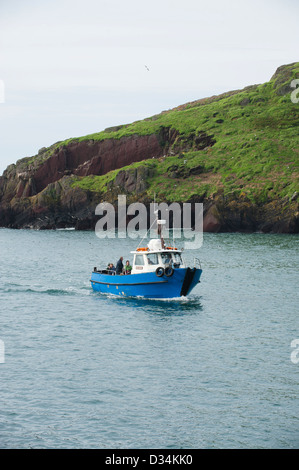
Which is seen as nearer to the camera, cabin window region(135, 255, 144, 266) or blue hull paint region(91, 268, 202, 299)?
blue hull paint region(91, 268, 202, 299)

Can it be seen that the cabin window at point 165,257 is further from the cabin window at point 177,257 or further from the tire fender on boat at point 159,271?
the tire fender on boat at point 159,271

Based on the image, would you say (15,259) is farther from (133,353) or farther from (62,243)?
(133,353)

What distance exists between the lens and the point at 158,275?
48594mm

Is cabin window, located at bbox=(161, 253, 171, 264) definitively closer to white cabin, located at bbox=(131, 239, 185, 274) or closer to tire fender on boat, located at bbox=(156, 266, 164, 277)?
white cabin, located at bbox=(131, 239, 185, 274)

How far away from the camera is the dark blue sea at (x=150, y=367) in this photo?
23.8 metres

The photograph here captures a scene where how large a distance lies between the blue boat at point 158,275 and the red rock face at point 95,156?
118m

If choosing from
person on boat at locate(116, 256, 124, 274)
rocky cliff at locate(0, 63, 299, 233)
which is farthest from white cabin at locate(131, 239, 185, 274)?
rocky cliff at locate(0, 63, 299, 233)

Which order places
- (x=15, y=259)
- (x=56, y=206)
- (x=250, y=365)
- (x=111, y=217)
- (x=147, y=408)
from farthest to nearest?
(x=56, y=206)
(x=111, y=217)
(x=15, y=259)
(x=250, y=365)
(x=147, y=408)

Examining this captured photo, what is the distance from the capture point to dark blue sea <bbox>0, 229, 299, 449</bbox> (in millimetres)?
23766

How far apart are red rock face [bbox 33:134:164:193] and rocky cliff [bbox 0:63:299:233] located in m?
0.27

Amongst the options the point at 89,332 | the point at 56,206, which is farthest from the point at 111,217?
the point at 89,332

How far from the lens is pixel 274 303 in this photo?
48469 millimetres

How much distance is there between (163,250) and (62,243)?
59.6 metres
